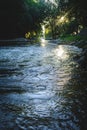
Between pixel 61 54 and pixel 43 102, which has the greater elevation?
pixel 61 54

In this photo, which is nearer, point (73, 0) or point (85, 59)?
point (85, 59)

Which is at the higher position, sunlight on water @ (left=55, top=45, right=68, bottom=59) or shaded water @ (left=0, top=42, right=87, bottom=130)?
sunlight on water @ (left=55, top=45, right=68, bottom=59)

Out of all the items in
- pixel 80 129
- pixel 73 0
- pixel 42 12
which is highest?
pixel 42 12

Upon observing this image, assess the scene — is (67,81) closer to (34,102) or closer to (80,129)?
(34,102)

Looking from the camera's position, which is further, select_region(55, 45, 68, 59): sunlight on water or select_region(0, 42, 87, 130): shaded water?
select_region(55, 45, 68, 59): sunlight on water

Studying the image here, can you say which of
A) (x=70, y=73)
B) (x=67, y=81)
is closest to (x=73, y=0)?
(x=70, y=73)

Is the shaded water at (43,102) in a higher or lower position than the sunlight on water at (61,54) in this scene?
lower

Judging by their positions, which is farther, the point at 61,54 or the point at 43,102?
the point at 61,54

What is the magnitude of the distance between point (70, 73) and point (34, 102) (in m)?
3.07

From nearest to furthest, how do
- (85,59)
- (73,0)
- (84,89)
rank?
(84,89)
(85,59)
(73,0)

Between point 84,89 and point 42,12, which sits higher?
point 42,12

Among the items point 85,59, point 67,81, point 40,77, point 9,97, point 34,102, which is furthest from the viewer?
point 85,59

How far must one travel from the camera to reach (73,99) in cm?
457

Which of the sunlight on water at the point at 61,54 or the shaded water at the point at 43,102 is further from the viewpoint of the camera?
the sunlight on water at the point at 61,54
